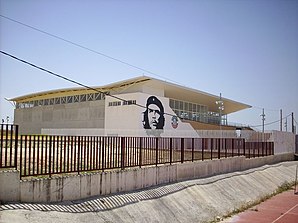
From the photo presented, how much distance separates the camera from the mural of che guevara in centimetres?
4047

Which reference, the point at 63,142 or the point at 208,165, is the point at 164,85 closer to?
the point at 208,165

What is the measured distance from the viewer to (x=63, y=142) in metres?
11.5

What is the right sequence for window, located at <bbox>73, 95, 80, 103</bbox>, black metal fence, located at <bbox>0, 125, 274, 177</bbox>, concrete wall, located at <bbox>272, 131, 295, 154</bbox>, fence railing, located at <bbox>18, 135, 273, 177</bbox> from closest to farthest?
black metal fence, located at <bbox>0, 125, 274, 177</bbox>, fence railing, located at <bbox>18, 135, 273, 177</bbox>, concrete wall, located at <bbox>272, 131, 295, 154</bbox>, window, located at <bbox>73, 95, 80, 103</bbox>

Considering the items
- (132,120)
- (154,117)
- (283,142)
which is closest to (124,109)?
(132,120)

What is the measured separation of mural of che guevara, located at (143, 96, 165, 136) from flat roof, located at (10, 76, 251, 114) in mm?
2864

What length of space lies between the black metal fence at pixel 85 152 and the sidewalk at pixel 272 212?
13.6 feet

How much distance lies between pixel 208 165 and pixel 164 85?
26.2 m

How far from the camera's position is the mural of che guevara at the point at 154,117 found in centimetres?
4047

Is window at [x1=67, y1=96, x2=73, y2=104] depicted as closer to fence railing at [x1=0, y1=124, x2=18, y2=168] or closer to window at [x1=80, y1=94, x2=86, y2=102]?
window at [x1=80, y1=94, x2=86, y2=102]

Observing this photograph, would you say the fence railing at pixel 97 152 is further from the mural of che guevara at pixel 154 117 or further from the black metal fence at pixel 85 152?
the mural of che guevara at pixel 154 117

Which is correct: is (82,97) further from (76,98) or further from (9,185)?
(9,185)

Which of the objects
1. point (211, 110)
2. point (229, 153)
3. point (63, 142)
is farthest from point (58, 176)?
point (211, 110)

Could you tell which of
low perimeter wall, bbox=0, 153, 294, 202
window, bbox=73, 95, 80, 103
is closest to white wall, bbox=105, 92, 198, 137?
window, bbox=73, 95, 80, 103

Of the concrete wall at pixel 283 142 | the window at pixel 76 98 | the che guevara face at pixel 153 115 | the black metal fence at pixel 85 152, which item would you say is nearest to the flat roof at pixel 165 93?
the window at pixel 76 98
